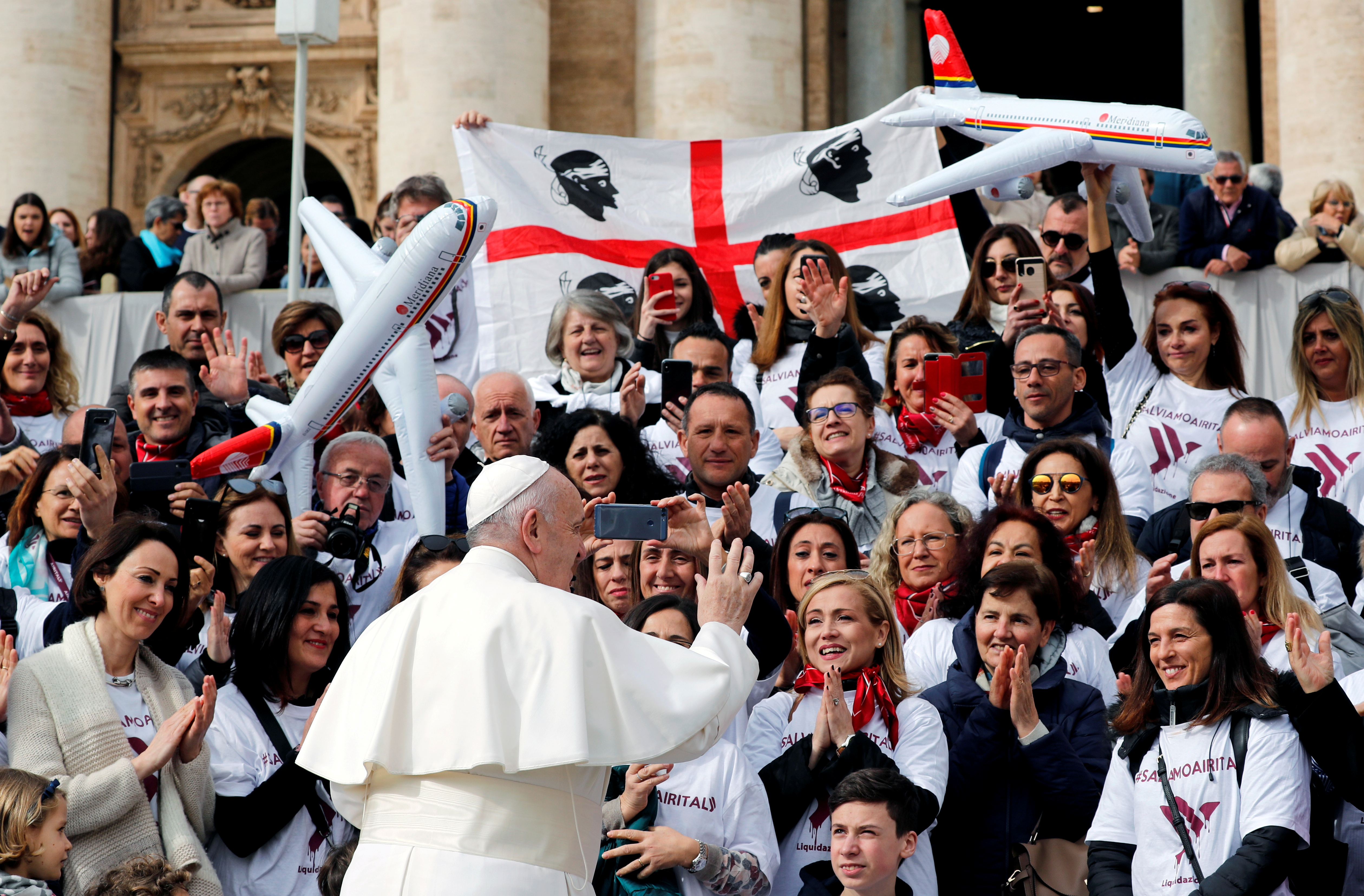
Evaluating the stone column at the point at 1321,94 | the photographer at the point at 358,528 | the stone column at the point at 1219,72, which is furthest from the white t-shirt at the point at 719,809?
the stone column at the point at 1219,72

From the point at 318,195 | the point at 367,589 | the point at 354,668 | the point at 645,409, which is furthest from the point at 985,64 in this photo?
the point at 354,668

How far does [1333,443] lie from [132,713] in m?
5.63

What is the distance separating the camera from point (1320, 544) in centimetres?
770

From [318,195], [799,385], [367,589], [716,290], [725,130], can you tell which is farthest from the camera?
[318,195]

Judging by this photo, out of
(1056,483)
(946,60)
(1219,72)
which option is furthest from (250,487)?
(1219,72)

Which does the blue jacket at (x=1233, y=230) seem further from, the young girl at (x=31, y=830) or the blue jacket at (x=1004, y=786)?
the young girl at (x=31, y=830)

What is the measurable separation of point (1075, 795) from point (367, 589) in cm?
306

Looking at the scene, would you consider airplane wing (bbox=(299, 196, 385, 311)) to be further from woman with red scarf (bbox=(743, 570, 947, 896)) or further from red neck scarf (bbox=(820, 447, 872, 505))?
woman with red scarf (bbox=(743, 570, 947, 896))

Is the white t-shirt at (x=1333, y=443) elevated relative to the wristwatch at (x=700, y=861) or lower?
elevated

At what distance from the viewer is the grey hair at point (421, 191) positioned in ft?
34.1

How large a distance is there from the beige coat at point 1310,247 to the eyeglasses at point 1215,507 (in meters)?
5.73

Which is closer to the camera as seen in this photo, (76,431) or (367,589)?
(367,589)

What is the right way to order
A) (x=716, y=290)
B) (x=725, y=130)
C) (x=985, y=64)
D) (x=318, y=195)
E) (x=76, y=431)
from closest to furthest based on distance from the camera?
(x=76, y=431) → (x=716, y=290) → (x=725, y=130) → (x=318, y=195) → (x=985, y=64)

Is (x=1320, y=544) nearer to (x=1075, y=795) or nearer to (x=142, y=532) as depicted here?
(x=1075, y=795)
